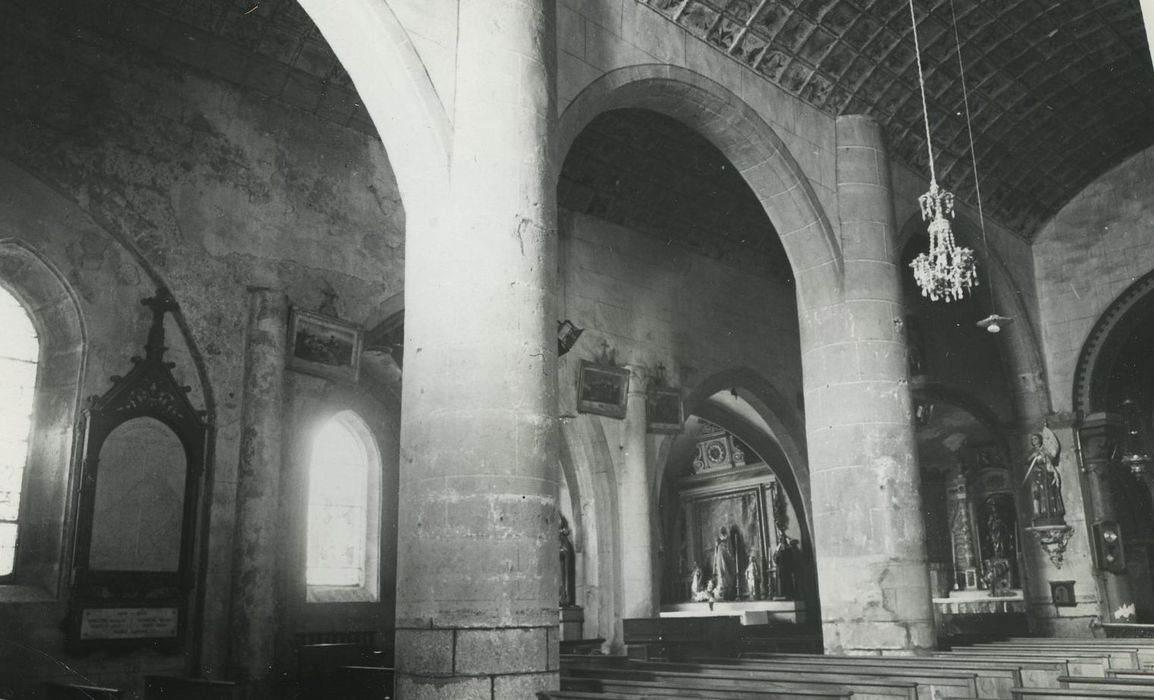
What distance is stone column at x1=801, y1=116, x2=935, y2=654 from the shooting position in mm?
10773

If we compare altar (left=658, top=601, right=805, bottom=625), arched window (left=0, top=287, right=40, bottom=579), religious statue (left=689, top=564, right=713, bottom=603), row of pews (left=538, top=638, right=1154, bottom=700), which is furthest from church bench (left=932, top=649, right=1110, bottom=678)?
religious statue (left=689, top=564, right=713, bottom=603)

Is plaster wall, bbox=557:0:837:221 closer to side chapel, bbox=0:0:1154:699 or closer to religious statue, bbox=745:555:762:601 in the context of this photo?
side chapel, bbox=0:0:1154:699

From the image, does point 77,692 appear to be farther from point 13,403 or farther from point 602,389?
point 602,389

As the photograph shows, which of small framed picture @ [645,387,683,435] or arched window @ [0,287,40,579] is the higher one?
small framed picture @ [645,387,683,435]

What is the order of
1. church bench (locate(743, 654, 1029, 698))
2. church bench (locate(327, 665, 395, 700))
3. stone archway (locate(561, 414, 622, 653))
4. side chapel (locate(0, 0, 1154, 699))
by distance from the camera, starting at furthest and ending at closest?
stone archway (locate(561, 414, 622, 653)) → church bench (locate(327, 665, 395, 700)) → side chapel (locate(0, 0, 1154, 699)) → church bench (locate(743, 654, 1029, 698))

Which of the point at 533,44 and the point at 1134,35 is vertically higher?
the point at 1134,35

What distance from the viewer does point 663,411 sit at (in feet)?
53.1

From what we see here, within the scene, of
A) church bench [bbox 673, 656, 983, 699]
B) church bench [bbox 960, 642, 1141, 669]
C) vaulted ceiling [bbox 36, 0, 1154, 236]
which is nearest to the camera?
church bench [bbox 673, 656, 983, 699]

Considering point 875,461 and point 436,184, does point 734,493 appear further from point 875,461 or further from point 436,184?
point 436,184

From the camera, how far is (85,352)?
10383mm

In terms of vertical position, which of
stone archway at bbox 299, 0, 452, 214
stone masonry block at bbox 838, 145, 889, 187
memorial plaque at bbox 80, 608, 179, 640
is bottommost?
memorial plaque at bbox 80, 608, 179, 640

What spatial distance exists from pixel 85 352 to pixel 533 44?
574cm

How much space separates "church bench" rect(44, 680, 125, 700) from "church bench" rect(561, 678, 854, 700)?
11.8 ft

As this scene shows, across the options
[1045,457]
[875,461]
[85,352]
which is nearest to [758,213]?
[1045,457]
